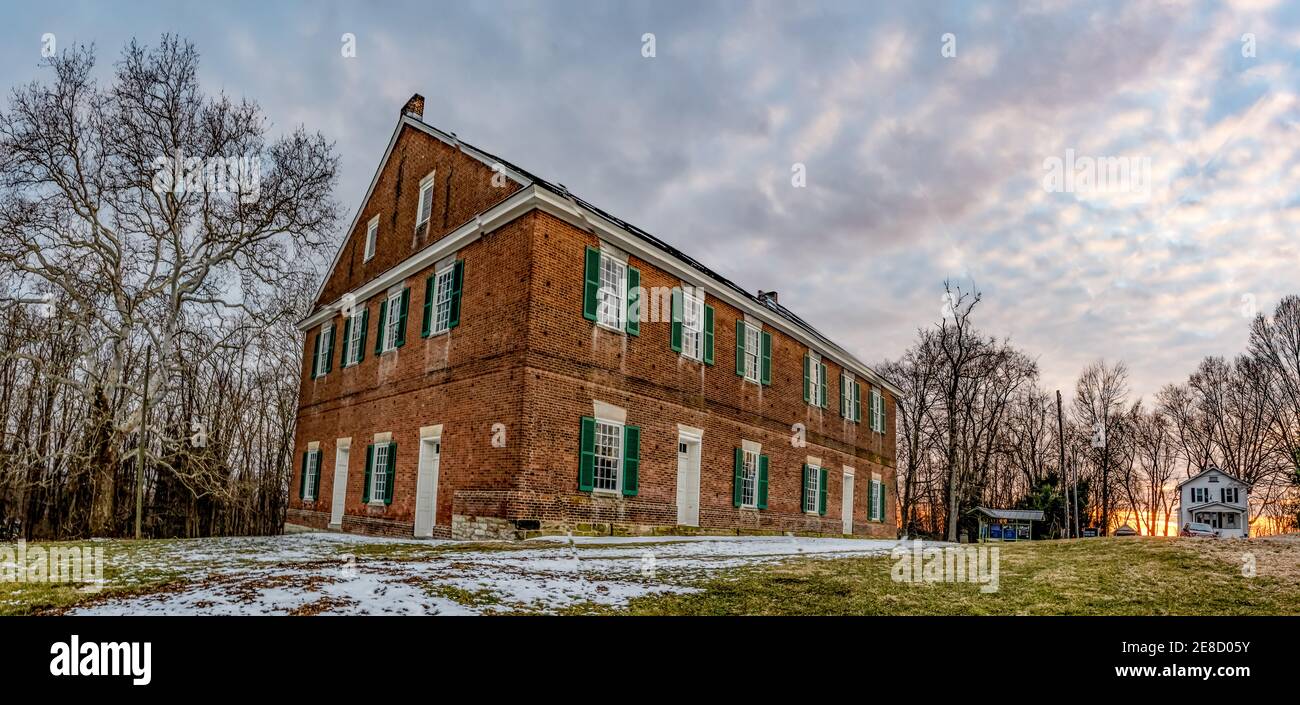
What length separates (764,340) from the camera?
21.5 m

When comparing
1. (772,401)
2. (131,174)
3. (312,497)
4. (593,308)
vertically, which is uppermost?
(131,174)

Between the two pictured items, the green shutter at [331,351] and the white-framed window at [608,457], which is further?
the green shutter at [331,351]

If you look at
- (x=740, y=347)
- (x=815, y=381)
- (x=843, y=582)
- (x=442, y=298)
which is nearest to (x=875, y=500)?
(x=815, y=381)

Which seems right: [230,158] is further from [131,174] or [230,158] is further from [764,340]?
[764,340]

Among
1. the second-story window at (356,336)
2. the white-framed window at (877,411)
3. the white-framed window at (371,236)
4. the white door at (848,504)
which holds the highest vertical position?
the white-framed window at (371,236)

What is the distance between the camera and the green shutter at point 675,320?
17.8 metres

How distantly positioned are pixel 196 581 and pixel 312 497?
52.7 ft

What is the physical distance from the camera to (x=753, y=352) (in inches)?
830

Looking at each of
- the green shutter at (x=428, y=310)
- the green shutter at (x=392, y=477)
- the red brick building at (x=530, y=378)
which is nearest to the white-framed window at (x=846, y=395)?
the red brick building at (x=530, y=378)

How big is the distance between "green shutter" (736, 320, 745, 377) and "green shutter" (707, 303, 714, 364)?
56.7 inches

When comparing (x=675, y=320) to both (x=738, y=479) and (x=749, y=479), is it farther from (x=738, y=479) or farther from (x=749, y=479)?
(x=749, y=479)

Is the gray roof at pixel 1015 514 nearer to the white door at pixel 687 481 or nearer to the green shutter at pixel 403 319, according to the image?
the white door at pixel 687 481

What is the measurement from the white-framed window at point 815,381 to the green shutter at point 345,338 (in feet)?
47.1
